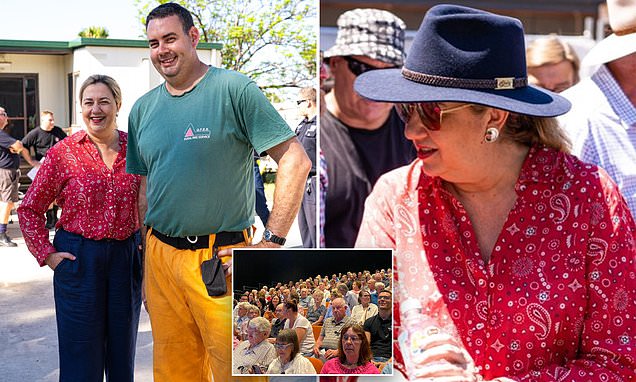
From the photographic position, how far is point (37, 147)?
308cm

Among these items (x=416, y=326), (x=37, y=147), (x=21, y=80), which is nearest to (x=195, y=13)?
(x=21, y=80)

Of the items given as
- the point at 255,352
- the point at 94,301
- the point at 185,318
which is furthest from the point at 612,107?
the point at 94,301

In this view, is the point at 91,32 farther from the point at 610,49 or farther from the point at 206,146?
the point at 610,49

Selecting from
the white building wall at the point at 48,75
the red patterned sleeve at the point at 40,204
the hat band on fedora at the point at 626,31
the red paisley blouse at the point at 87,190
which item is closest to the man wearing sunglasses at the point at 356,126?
the hat band on fedora at the point at 626,31

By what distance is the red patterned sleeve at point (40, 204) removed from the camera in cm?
262

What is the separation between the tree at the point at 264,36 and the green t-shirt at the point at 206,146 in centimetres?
25

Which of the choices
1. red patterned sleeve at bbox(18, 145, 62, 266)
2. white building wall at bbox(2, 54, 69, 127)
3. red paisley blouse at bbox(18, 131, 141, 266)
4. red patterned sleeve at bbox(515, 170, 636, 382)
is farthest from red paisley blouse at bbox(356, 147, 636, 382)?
white building wall at bbox(2, 54, 69, 127)

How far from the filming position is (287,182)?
2.16m

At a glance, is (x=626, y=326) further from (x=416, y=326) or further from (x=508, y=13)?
(x=508, y=13)

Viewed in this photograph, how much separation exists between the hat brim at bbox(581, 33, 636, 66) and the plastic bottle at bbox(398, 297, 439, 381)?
32.1 inches

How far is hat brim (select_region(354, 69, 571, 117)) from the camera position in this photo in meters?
1.46

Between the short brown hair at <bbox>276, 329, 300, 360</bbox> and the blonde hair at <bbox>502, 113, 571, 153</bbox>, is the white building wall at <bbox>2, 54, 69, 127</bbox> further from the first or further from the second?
the blonde hair at <bbox>502, 113, 571, 153</bbox>

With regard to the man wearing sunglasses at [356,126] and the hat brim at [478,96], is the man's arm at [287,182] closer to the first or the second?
the man wearing sunglasses at [356,126]

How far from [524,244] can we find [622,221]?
0.65 feet
